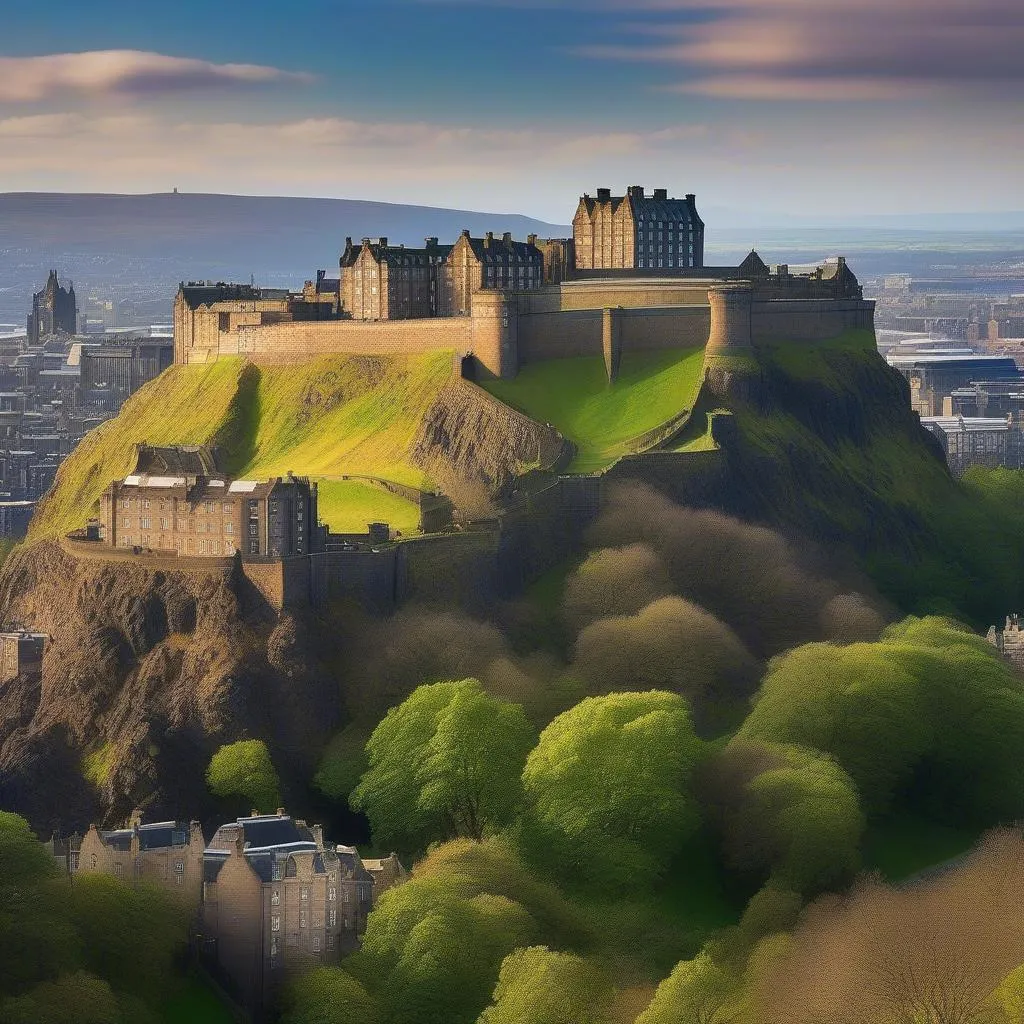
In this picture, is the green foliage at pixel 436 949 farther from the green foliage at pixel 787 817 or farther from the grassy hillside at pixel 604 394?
the grassy hillside at pixel 604 394

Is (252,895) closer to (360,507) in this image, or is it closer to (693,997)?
(693,997)

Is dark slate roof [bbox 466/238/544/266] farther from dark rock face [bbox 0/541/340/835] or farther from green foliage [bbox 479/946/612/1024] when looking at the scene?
green foliage [bbox 479/946/612/1024]

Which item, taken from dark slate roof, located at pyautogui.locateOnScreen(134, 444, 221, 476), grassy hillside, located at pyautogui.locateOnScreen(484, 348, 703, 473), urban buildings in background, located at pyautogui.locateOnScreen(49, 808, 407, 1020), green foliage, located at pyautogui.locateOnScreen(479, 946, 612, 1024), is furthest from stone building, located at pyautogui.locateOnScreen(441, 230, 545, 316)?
green foliage, located at pyautogui.locateOnScreen(479, 946, 612, 1024)

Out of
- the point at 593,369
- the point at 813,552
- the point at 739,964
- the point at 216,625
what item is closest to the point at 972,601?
the point at 813,552

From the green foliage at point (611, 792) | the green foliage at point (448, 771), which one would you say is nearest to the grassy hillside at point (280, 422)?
the green foliage at point (448, 771)

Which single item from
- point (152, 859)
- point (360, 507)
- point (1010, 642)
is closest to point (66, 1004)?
point (152, 859)
